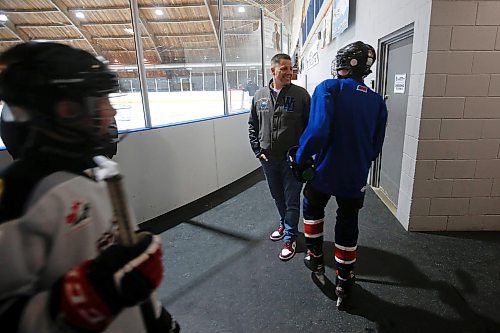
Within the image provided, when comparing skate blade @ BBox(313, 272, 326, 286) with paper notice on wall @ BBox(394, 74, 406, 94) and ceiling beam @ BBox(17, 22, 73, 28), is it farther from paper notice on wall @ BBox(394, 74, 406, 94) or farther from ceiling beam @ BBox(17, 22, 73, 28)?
ceiling beam @ BBox(17, 22, 73, 28)

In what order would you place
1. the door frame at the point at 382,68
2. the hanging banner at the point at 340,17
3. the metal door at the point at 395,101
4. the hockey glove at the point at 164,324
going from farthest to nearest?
the hanging banner at the point at 340,17, the door frame at the point at 382,68, the metal door at the point at 395,101, the hockey glove at the point at 164,324

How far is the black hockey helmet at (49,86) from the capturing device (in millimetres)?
587

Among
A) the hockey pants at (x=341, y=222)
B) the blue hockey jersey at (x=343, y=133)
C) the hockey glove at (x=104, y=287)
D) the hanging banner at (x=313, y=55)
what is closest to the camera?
the hockey glove at (x=104, y=287)

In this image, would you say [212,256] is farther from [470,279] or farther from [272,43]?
[272,43]

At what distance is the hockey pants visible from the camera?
5.91 ft

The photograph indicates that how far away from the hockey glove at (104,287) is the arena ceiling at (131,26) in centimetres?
95

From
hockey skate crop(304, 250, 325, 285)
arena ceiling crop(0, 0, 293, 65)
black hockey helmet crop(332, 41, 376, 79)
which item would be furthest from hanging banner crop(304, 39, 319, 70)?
hockey skate crop(304, 250, 325, 285)

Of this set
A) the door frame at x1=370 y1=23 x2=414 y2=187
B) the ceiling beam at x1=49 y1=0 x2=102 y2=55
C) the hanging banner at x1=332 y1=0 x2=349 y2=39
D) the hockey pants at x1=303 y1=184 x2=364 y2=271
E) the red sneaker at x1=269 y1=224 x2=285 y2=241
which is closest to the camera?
the hockey pants at x1=303 y1=184 x2=364 y2=271

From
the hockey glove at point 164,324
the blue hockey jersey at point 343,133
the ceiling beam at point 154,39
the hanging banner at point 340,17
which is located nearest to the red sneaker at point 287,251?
the blue hockey jersey at point 343,133

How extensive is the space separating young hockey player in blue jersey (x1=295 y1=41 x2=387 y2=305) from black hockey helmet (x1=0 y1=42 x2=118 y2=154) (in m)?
1.26

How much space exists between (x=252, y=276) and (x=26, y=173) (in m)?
1.77

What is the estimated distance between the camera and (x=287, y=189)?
242cm

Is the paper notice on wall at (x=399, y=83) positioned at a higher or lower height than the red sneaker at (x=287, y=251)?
higher

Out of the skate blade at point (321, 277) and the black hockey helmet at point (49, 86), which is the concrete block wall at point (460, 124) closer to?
the skate blade at point (321, 277)
